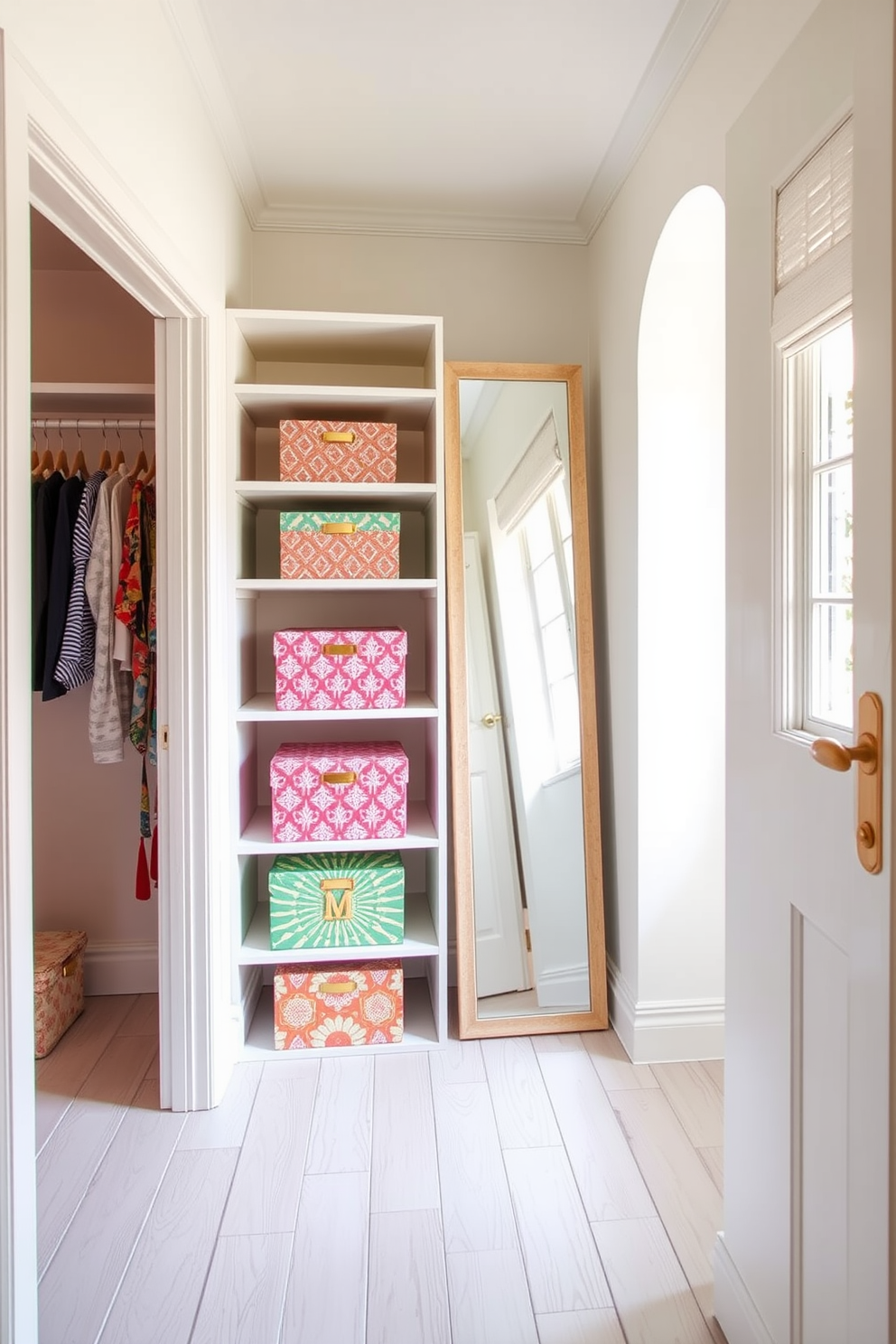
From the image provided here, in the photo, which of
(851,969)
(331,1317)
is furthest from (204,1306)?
(851,969)

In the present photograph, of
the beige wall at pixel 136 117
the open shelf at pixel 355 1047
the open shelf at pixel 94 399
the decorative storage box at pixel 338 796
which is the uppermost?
the beige wall at pixel 136 117

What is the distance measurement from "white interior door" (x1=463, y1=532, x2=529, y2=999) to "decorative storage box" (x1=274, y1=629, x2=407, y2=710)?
28cm

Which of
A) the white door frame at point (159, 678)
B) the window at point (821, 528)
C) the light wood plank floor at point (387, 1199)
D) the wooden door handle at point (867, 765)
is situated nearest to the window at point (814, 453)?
the window at point (821, 528)

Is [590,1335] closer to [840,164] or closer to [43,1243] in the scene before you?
[43,1243]

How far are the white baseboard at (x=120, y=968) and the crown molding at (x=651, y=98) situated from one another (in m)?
2.74

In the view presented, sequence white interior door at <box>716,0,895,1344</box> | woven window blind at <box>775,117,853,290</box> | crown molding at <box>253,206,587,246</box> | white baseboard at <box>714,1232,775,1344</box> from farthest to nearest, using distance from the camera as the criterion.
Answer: crown molding at <box>253,206,587,246</box>, white baseboard at <box>714,1232,775,1344</box>, woven window blind at <box>775,117,853,290</box>, white interior door at <box>716,0,895,1344</box>

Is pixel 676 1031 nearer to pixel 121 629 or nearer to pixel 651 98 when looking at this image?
pixel 121 629

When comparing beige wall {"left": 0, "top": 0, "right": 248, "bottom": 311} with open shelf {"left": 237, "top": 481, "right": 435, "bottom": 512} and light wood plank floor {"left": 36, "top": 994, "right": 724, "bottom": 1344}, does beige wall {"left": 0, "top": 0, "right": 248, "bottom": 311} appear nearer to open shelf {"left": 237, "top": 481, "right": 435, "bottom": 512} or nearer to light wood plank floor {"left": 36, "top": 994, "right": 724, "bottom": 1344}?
open shelf {"left": 237, "top": 481, "right": 435, "bottom": 512}

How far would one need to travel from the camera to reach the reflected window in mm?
2654

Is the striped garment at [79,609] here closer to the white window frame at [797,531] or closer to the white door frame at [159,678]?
the white door frame at [159,678]

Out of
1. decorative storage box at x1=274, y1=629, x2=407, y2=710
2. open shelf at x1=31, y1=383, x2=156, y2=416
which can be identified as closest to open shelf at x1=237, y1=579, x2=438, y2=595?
decorative storage box at x1=274, y1=629, x2=407, y2=710

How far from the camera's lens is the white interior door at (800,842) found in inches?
34.6

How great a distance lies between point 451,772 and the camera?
2605 millimetres

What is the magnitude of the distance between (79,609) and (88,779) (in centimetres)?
70
